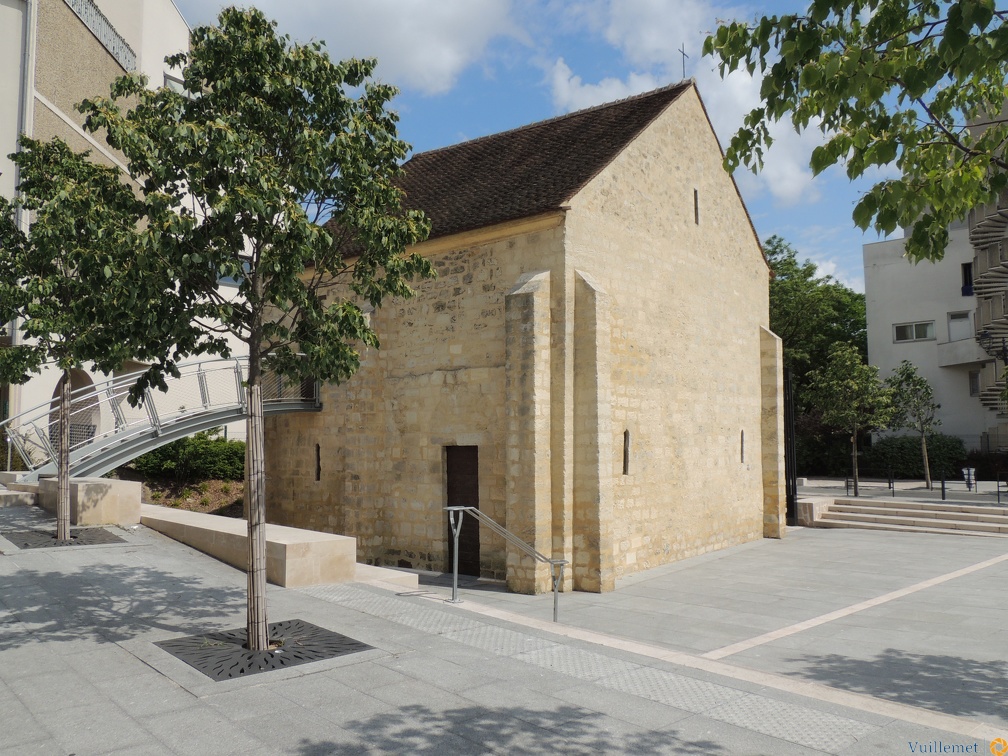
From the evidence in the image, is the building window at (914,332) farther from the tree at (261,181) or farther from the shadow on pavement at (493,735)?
the shadow on pavement at (493,735)

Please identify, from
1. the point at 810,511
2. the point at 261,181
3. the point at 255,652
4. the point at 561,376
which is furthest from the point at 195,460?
the point at 810,511

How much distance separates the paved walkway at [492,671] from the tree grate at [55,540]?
0.36 metres

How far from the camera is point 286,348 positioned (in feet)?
24.9

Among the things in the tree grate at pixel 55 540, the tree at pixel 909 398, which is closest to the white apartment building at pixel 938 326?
the tree at pixel 909 398

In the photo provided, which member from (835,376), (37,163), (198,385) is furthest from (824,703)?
(835,376)

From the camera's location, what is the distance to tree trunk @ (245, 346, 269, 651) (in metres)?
6.95

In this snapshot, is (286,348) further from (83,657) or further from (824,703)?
(824,703)

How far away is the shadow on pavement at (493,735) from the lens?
488 centimetres

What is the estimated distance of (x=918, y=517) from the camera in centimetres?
2014

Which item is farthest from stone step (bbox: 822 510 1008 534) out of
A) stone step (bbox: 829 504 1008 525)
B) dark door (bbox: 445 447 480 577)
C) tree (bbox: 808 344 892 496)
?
dark door (bbox: 445 447 480 577)

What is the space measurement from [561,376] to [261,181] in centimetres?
696

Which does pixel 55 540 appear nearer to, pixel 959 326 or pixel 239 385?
pixel 239 385

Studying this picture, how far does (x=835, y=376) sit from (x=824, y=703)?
24.8 metres

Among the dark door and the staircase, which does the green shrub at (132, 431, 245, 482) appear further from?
the staircase
